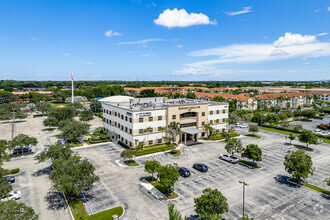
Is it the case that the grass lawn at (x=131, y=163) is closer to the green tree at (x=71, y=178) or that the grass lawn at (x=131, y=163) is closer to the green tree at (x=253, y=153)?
the green tree at (x=71, y=178)

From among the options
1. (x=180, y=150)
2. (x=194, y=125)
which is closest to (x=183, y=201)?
(x=180, y=150)

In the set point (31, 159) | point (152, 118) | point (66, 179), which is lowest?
point (31, 159)

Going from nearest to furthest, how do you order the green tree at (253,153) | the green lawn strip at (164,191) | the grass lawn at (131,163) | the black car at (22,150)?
the green lawn strip at (164,191)
the green tree at (253,153)
the grass lawn at (131,163)
the black car at (22,150)

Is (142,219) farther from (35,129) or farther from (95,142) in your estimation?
(35,129)

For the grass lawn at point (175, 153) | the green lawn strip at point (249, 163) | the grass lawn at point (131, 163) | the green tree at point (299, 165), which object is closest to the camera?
the green tree at point (299, 165)

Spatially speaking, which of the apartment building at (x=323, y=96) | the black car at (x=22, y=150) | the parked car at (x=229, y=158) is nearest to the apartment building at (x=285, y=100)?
the apartment building at (x=323, y=96)

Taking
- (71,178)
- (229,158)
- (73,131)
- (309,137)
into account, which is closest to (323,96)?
(309,137)

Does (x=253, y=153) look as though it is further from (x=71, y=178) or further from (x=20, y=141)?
(x=20, y=141)
